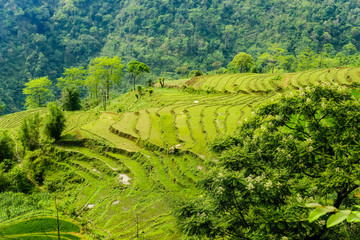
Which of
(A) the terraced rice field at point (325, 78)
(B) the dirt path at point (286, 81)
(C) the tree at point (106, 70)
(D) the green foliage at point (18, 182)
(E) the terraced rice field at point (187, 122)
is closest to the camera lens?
(D) the green foliage at point (18, 182)

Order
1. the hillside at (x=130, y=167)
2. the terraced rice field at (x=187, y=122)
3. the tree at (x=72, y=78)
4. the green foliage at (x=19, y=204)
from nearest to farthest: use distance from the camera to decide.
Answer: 1. the hillside at (x=130, y=167)
2. the green foliage at (x=19, y=204)
3. the terraced rice field at (x=187, y=122)
4. the tree at (x=72, y=78)

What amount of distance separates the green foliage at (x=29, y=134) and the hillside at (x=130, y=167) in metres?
2.10

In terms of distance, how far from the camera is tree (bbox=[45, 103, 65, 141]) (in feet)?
88.9

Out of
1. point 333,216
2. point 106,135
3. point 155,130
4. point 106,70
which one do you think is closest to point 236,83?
point 155,130

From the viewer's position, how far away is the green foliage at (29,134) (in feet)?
88.6

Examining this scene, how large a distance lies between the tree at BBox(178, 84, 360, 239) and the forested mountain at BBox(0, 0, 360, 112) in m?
83.2

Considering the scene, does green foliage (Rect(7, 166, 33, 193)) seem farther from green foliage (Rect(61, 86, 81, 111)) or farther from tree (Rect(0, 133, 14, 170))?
green foliage (Rect(61, 86, 81, 111))

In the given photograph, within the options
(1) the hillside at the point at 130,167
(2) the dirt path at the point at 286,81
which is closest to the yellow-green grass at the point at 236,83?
(2) the dirt path at the point at 286,81

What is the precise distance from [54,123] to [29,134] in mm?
2901

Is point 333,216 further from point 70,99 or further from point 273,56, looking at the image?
point 273,56

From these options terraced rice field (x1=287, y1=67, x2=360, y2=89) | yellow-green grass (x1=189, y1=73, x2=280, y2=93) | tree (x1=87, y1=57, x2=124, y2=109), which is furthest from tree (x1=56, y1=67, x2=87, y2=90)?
terraced rice field (x1=287, y1=67, x2=360, y2=89)

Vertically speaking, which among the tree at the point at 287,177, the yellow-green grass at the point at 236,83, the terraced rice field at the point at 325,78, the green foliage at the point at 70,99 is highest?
the tree at the point at 287,177

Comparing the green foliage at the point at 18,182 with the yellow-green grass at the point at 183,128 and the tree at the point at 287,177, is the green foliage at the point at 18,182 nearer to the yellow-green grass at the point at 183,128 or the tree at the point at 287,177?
the yellow-green grass at the point at 183,128

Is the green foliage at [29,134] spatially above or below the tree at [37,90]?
above
